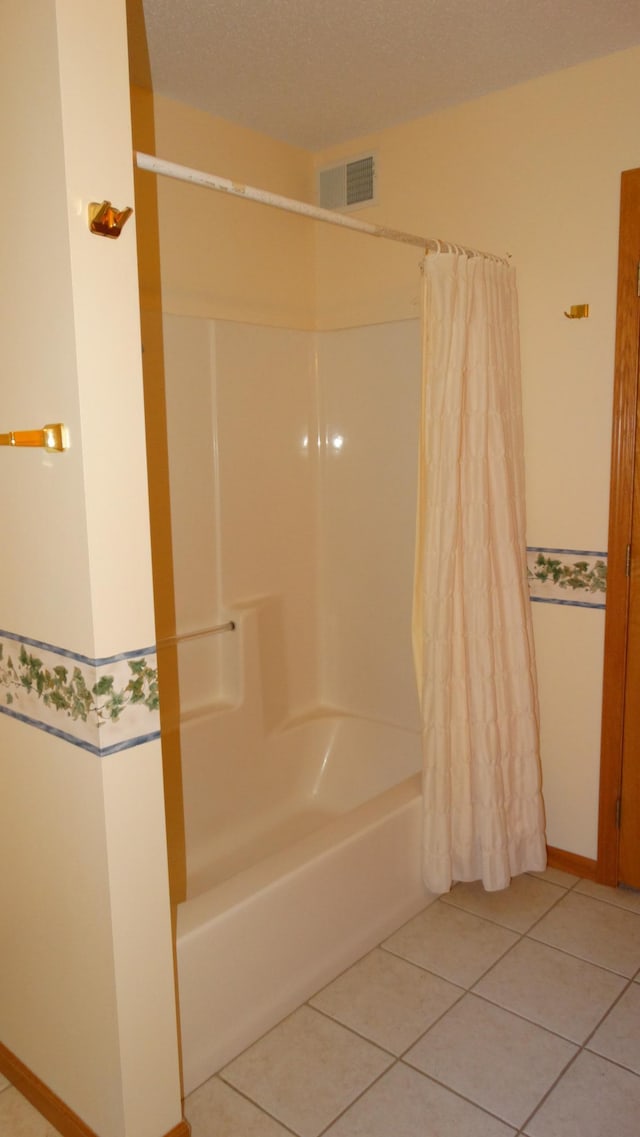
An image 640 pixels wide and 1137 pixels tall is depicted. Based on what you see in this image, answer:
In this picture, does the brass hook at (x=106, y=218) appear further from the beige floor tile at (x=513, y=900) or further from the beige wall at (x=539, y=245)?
the beige floor tile at (x=513, y=900)

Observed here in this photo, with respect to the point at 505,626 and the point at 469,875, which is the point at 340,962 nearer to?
the point at 469,875

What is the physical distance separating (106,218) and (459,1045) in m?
1.80

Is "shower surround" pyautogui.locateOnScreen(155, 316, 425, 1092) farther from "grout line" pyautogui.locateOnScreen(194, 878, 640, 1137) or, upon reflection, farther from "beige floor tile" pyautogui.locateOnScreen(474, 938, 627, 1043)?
"beige floor tile" pyautogui.locateOnScreen(474, 938, 627, 1043)

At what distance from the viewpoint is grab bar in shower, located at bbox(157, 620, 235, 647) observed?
7.93 ft

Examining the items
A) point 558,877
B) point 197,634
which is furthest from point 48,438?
point 558,877

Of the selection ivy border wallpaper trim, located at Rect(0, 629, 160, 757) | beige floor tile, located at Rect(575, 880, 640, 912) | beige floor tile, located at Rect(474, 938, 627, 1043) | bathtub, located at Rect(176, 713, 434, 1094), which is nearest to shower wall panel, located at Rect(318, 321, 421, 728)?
bathtub, located at Rect(176, 713, 434, 1094)

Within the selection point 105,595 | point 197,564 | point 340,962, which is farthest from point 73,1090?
point 197,564

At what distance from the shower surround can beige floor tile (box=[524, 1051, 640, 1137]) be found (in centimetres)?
58

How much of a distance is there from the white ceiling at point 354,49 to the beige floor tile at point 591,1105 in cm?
235

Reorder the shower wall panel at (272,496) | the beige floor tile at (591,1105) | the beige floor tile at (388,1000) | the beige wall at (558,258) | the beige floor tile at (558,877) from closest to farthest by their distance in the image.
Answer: the beige floor tile at (591,1105) < the beige floor tile at (388,1000) < the beige wall at (558,258) < the beige floor tile at (558,877) < the shower wall panel at (272,496)

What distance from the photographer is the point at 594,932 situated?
216 cm

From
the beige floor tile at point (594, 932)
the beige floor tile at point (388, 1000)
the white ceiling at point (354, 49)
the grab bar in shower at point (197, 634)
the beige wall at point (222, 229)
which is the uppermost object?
the white ceiling at point (354, 49)

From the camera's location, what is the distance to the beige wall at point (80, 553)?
1.25m

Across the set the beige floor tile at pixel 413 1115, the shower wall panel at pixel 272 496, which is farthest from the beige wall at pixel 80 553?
the shower wall panel at pixel 272 496
